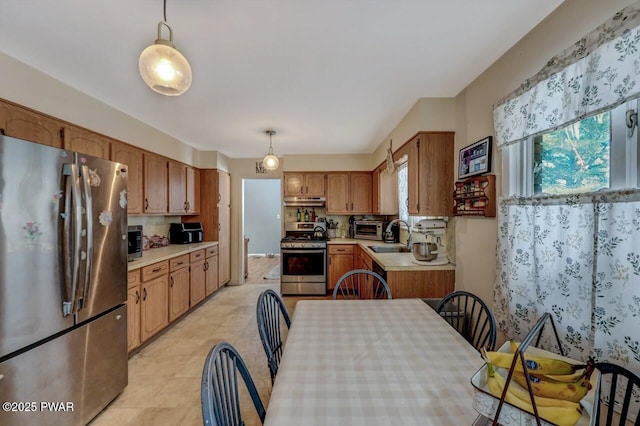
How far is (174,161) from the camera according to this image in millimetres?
3668

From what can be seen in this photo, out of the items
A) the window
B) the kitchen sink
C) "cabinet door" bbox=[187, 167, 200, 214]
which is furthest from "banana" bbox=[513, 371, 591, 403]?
"cabinet door" bbox=[187, 167, 200, 214]

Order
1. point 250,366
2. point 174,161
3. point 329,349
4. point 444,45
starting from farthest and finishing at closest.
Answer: point 174,161 → point 250,366 → point 444,45 → point 329,349

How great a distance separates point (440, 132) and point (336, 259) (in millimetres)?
2517

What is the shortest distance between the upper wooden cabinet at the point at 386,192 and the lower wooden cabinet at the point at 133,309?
3.22m

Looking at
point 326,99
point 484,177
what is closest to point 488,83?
point 484,177

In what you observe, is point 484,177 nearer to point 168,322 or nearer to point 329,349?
point 329,349

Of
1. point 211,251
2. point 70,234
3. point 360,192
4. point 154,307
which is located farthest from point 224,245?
point 70,234

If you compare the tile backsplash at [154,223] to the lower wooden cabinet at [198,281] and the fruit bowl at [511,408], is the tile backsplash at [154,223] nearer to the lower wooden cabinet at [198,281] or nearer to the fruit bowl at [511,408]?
the lower wooden cabinet at [198,281]

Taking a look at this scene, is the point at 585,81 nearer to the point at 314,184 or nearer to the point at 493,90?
the point at 493,90

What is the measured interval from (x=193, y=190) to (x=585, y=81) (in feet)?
14.7

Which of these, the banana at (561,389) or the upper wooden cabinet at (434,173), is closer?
the banana at (561,389)

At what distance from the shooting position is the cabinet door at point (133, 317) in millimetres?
2363

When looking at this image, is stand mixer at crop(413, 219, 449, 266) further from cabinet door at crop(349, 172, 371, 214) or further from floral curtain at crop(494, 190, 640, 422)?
cabinet door at crop(349, 172, 371, 214)

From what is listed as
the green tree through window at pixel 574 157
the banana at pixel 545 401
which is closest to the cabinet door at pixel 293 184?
the green tree through window at pixel 574 157
